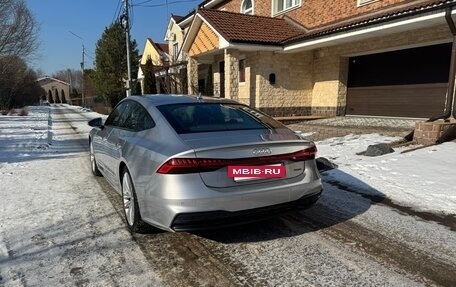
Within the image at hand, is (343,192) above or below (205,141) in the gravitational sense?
below

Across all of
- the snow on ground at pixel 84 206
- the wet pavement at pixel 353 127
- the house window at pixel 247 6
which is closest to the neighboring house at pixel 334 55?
the wet pavement at pixel 353 127

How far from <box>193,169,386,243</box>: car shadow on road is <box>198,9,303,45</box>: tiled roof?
9.51m

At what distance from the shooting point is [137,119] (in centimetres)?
416

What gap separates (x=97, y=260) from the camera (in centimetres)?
310

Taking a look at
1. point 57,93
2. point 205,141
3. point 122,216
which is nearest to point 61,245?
point 122,216

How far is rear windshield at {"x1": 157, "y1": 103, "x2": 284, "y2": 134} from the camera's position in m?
3.52

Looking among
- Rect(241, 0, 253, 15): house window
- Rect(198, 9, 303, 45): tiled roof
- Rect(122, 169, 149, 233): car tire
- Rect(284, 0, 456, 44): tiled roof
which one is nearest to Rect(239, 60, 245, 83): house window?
Rect(198, 9, 303, 45): tiled roof

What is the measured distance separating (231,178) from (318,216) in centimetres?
159

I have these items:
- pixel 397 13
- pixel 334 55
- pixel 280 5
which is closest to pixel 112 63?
pixel 280 5

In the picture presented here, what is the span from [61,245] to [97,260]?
1.85 ft

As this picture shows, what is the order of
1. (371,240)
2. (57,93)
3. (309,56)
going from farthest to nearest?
(57,93) < (309,56) < (371,240)

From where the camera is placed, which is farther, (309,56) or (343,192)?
(309,56)

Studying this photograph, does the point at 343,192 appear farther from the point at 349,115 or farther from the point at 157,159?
the point at 349,115

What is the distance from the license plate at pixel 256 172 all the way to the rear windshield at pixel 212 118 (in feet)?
1.95
